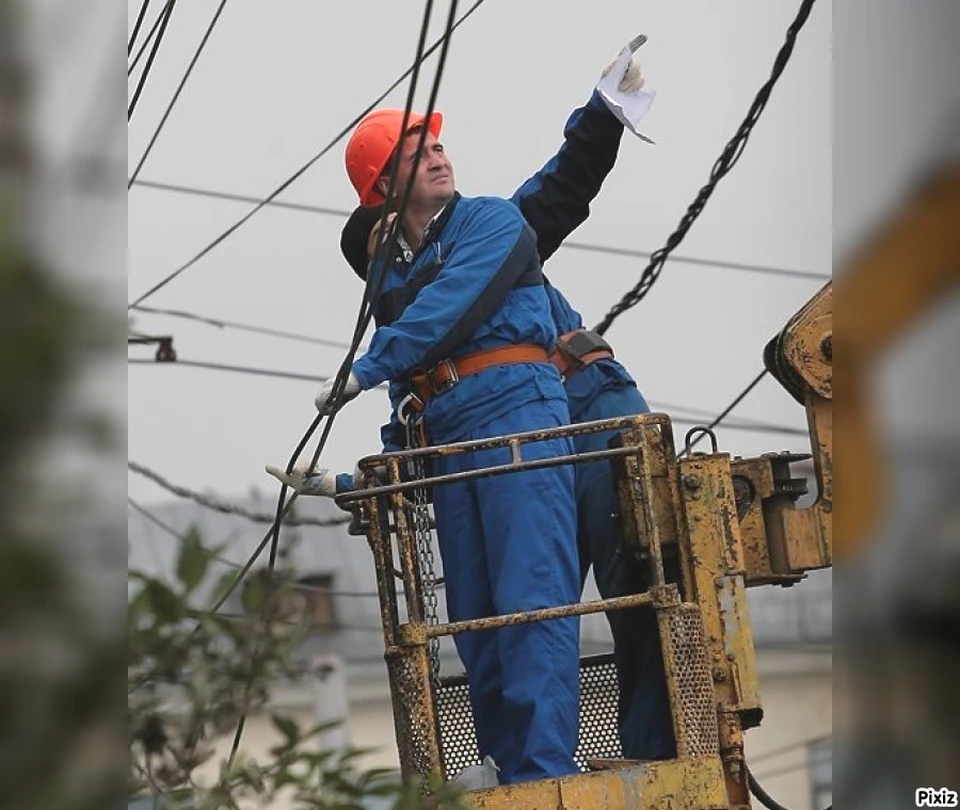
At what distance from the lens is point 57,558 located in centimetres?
125

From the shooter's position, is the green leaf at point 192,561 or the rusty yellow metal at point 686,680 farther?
the rusty yellow metal at point 686,680

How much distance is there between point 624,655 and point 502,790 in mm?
865

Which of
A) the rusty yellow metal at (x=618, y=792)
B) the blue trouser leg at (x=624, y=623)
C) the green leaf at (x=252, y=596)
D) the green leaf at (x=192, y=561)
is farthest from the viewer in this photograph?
the blue trouser leg at (x=624, y=623)

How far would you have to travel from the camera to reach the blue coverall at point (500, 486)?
482cm

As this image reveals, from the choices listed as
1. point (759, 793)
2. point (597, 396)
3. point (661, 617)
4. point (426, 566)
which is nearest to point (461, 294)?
point (597, 396)

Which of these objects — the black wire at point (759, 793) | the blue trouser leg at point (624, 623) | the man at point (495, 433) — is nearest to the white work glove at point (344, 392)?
the man at point (495, 433)

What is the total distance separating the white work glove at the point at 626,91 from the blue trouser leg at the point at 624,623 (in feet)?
3.41

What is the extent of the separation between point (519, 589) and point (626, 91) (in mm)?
1808

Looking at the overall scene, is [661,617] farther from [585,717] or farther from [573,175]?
[573,175]

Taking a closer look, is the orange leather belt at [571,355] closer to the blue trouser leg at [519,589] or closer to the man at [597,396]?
the man at [597,396]

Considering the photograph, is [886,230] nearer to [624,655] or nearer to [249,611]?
[249,611]

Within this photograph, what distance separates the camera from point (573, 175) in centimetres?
600

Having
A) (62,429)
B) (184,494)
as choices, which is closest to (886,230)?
(62,429)

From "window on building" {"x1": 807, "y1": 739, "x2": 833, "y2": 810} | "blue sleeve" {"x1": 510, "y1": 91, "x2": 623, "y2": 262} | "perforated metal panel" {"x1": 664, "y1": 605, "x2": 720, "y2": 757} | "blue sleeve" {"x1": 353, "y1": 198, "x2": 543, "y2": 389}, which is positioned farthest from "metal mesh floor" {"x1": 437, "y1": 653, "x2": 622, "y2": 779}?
"window on building" {"x1": 807, "y1": 739, "x2": 833, "y2": 810}
